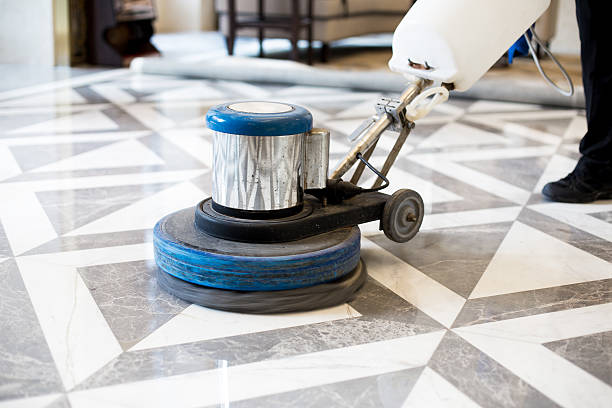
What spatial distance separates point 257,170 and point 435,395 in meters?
0.51

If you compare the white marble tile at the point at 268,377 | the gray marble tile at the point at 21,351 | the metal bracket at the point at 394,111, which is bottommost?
the white marble tile at the point at 268,377

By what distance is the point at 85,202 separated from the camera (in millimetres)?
1914

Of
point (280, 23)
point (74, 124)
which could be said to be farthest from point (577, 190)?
point (280, 23)

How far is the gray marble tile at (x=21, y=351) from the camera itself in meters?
1.04

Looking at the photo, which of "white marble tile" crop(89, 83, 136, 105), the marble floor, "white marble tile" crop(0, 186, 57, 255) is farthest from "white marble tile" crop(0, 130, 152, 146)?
"white marble tile" crop(89, 83, 136, 105)

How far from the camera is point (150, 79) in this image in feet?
13.3

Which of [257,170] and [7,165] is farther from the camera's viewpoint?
[7,165]

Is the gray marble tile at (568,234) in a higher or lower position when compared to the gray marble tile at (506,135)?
lower

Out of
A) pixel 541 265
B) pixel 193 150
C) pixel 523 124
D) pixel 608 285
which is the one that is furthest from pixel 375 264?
pixel 523 124

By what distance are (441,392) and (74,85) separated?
10.2 feet

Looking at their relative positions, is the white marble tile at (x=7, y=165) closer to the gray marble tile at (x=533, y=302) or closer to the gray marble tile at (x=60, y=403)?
the gray marble tile at (x=60, y=403)

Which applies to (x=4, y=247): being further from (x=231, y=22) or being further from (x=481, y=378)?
(x=231, y=22)

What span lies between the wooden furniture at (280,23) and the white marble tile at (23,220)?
2.99 meters

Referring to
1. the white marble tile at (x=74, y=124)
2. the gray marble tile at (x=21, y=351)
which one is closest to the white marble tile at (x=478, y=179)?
the white marble tile at (x=74, y=124)
